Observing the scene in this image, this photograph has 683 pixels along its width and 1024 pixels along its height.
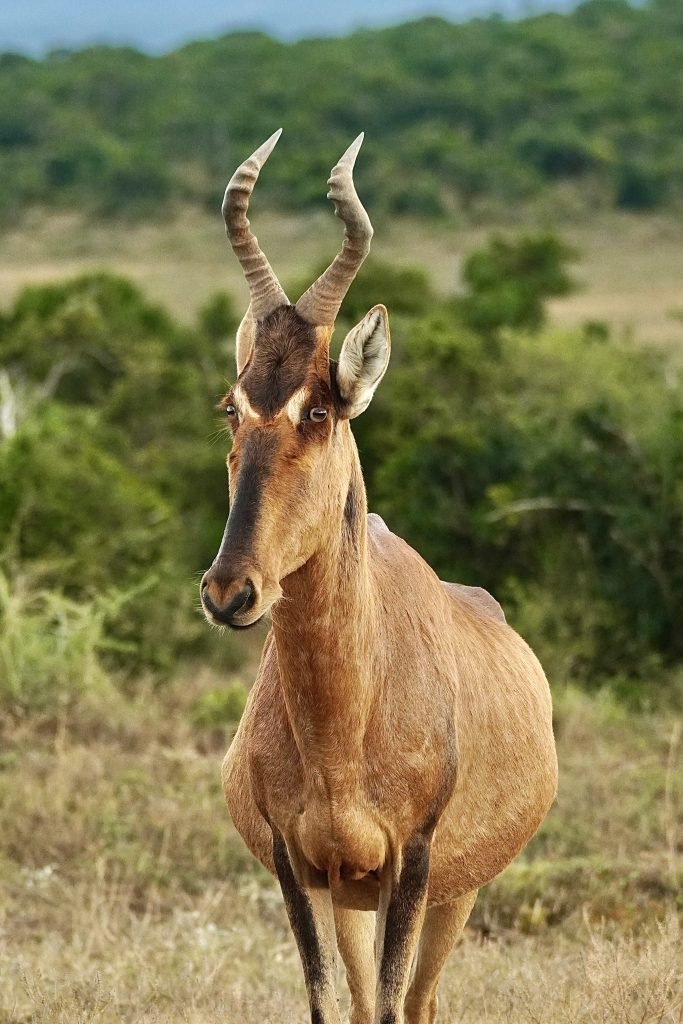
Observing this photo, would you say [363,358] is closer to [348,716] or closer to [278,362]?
[278,362]

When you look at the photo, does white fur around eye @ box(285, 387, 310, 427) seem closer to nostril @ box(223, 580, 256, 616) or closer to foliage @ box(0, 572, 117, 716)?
nostril @ box(223, 580, 256, 616)

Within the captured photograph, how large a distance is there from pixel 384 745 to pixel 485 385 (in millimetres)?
13811

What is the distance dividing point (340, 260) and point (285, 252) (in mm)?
45161

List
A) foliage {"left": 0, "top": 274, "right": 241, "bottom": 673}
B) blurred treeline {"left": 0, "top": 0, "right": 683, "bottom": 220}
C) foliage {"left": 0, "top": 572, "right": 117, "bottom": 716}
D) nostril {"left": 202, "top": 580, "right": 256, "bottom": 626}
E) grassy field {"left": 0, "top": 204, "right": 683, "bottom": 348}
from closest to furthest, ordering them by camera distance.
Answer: nostril {"left": 202, "top": 580, "right": 256, "bottom": 626} < foliage {"left": 0, "top": 572, "right": 117, "bottom": 716} < foliage {"left": 0, "top": 274, "right": 241, "bottom": 673} < grassy field {"left": 0, "top": 204, "right": 683, "bottom": 348} < blurred treeline {"left": 0, "top": 0, "right": 683, "bottom": 220}

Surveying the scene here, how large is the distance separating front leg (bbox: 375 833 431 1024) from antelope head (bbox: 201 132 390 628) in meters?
1.04

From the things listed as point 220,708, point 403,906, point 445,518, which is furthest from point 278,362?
point 445,518

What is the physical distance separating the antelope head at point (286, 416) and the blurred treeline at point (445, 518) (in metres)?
6.97

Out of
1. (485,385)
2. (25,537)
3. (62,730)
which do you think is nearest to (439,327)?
(485,385)

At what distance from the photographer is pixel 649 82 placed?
2825 inches

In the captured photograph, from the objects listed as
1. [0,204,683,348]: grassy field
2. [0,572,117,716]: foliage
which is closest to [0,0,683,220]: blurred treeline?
[0,204,683,348]: grassy field

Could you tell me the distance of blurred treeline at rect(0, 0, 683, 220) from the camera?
57500mm

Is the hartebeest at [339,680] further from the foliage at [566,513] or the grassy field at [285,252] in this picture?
the grassy field at [285,252]

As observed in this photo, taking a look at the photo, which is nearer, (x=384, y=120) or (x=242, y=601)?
(x=242, y=601)

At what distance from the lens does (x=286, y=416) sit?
16.1 ft
